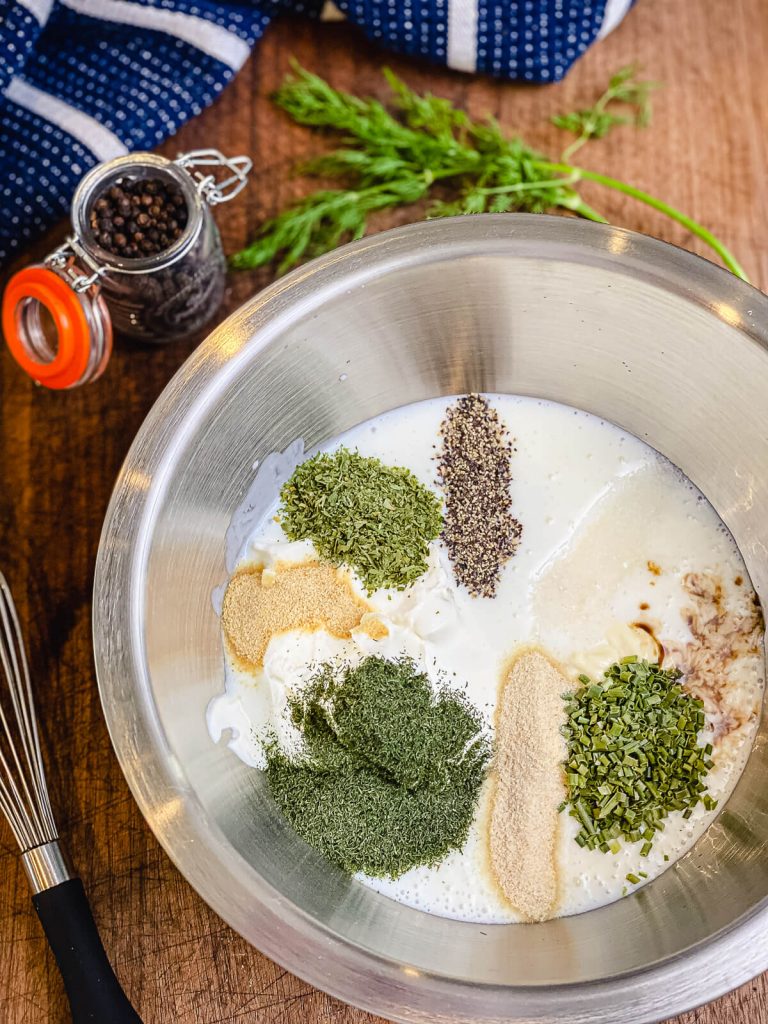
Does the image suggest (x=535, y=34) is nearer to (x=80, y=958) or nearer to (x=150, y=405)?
(x=150, y=405)

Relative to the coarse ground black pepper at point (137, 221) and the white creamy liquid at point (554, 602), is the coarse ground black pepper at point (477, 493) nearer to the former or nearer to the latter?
the white creamy liquid at point (554, 602)

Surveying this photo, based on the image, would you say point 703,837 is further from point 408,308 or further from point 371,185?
point 371,185

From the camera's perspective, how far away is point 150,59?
134 cm

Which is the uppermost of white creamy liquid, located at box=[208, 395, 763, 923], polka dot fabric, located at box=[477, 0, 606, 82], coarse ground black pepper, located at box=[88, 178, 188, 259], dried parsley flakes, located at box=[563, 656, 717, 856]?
polka dot fabric, located at box=[477, 0, 606, 82]

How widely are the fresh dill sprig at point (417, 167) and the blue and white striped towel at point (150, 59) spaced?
0.26 feet

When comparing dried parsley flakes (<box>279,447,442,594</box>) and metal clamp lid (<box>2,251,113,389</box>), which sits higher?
metal clamp lid (<box>2,251,113,389</box>)

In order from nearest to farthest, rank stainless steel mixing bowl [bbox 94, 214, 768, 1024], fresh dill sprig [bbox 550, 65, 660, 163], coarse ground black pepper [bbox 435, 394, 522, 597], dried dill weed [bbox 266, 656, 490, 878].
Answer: stainless steel mixing bowl [bbox 94, 214, 768, 1024], dried dill weed [bbox 266, 656, 490, 878], coarse ground black pepper [bbox 435, 394, 522, 597], fresh dill sprig [bbox 550, 65, 660, 163]

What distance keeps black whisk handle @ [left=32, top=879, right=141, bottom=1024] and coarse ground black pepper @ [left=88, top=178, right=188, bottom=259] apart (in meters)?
0.78

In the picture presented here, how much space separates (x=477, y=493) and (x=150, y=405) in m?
0.47

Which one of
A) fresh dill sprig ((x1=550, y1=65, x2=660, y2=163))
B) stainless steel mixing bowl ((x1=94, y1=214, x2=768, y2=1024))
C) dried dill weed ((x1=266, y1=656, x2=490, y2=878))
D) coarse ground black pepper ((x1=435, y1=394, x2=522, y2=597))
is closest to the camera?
stainless steel mixing bowl ((x1=94, y1=214, x2=768, y2=1024))

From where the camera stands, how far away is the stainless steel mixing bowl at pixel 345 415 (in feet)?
3.24

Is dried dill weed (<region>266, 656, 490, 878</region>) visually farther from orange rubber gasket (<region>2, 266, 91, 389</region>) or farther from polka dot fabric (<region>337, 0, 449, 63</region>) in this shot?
polka dot fabric (<region>337, 0, 449, 63</region>)

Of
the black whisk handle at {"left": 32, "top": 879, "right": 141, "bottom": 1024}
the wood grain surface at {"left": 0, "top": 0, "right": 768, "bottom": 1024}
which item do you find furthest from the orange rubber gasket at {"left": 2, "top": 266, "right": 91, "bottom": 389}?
the black whisk handle at {"left": 32, "top": 879, "right": 141, "bottom": 1024}

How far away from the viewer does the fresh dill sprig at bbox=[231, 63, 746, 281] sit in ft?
4.27
